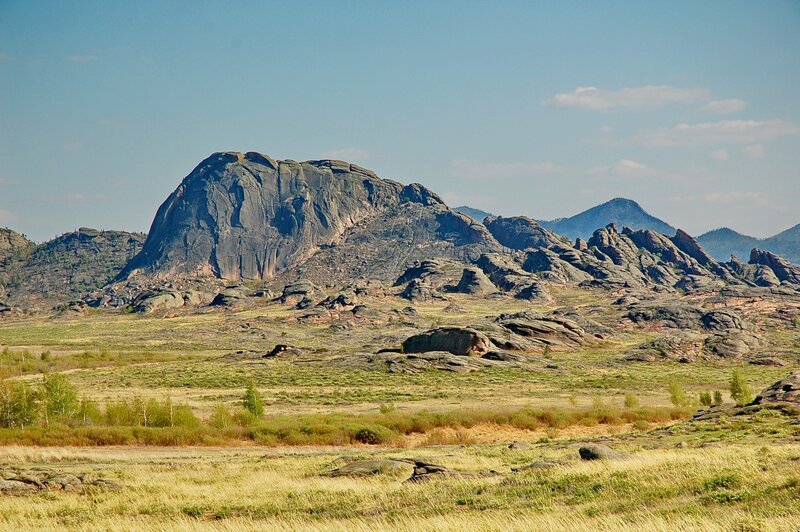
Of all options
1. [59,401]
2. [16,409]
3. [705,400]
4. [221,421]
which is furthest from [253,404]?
[705,400]

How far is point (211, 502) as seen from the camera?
22250 millimetres

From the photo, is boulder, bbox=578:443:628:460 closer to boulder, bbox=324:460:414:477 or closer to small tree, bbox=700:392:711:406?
boulder, bbox=324:460:414:477

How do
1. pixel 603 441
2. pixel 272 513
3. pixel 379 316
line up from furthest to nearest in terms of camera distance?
pixel 379 316 < pixel 603 441 < pixel 272 513

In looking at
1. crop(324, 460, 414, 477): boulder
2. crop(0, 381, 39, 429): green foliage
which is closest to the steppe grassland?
A: crop(324, 460, 414, 477): boulder

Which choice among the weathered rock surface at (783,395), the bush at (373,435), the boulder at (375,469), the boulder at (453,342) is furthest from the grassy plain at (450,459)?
the boulder at (453,342)

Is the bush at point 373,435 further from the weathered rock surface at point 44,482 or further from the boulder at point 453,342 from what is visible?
the boulder at point 453,342

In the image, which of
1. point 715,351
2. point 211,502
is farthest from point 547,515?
point 715,351

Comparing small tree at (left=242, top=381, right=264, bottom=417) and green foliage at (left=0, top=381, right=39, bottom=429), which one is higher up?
green foliage at (left=0, top=381, right=39, bottom=429)

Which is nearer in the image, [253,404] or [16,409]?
[16,409]

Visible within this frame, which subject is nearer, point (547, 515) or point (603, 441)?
point (547, 515)

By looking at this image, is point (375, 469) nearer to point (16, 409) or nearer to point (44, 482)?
point (44, 482)

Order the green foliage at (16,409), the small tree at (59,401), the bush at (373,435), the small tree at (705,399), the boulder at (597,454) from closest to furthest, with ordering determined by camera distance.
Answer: the boulder at (597,454) < the bush at (373,435) < the green foliage at (16,409) < the small tree at (59,401) < the small tree at (705,399)

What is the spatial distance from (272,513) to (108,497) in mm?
6813

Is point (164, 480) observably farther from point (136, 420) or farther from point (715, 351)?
point (715, 351)
